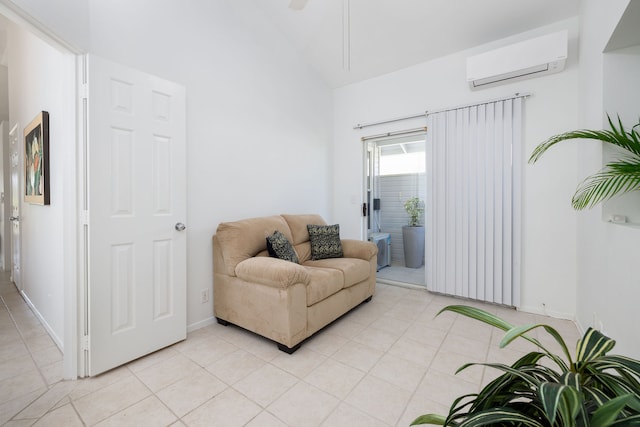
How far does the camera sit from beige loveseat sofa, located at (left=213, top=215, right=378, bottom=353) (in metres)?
2.04

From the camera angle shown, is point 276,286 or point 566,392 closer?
point 566,392

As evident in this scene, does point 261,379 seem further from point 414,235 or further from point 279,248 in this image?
point 414,235

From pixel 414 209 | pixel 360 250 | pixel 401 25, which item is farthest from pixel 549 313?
pixel 401 25

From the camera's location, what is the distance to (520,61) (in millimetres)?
2615

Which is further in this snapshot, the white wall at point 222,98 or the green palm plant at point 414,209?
the green palm plant at point 414,209

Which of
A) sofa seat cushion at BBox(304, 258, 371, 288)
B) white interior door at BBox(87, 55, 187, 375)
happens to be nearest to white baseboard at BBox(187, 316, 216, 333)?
white interior door at BBox(87, 55, 187, 375)

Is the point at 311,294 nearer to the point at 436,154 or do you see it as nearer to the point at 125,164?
the point at 125,164

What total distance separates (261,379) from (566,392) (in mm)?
1664

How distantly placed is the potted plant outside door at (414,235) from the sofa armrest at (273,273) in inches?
112

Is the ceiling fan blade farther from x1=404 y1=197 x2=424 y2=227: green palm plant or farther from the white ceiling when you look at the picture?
x1=404 y1=197 x2=424 y2=227: green palm plant

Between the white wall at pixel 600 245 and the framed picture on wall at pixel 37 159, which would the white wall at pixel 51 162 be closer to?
the framed picture on wall at pixel 37 159

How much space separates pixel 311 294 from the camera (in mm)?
2160

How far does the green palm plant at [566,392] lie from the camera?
19.2 inches

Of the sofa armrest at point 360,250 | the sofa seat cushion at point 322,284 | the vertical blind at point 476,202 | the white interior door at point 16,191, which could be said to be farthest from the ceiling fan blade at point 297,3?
the white interior door at point 16,191
